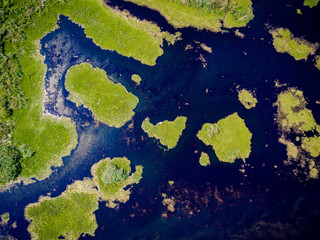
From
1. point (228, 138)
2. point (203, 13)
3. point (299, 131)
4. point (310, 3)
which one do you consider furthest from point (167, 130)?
point (310, 3)

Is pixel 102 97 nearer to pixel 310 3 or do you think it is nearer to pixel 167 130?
pixel 167 130

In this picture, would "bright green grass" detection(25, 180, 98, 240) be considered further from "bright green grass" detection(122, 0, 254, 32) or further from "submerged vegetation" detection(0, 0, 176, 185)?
"bright green grass" detection(122, 0, 254, 32)

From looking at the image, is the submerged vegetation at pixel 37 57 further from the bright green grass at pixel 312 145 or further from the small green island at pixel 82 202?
the bright green grass at pixel 312 145

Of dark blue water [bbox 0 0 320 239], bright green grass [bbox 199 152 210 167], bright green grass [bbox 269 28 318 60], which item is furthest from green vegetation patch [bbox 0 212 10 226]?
bright green grass [bbox 269 28 318 60]

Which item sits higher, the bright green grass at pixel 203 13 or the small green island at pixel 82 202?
the bright green grass at pixel 203 13

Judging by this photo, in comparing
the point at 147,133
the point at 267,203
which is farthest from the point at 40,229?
the point at 267,203

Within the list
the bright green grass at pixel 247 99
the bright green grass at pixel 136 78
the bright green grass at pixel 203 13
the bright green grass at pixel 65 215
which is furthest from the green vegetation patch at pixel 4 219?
the bright green grass at pixel 247 99
